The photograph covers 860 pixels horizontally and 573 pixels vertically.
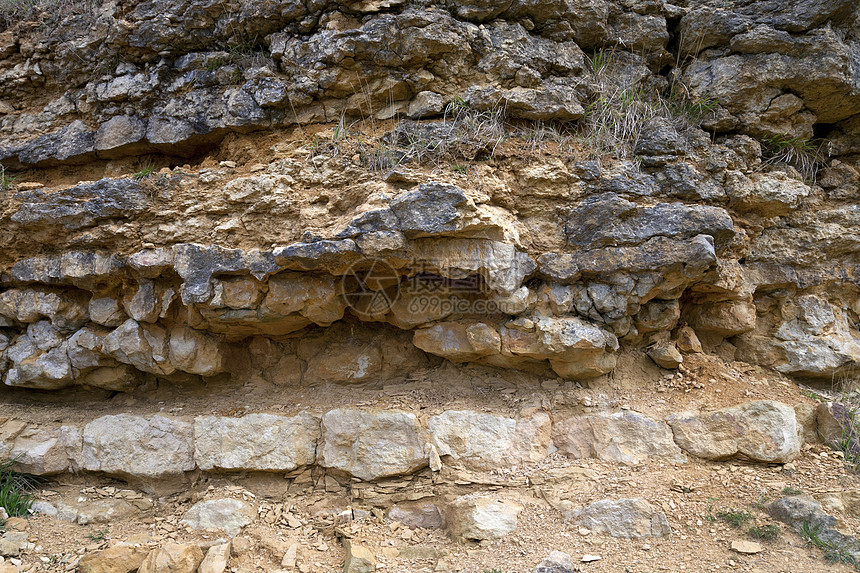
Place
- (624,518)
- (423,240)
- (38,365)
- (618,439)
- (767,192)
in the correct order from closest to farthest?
1. (624,518)
2. (423,240)
3. (618,439)
4. (767,192)
5. (38,365)

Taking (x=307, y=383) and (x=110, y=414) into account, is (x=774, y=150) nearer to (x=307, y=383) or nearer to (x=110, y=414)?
(x=307, y=383)

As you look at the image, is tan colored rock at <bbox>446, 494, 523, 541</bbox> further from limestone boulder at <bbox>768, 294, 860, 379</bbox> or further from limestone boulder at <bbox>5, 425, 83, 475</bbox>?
limestone boulder at <bbox>5, 425, 83, 475</bbox>

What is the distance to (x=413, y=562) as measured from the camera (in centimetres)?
320

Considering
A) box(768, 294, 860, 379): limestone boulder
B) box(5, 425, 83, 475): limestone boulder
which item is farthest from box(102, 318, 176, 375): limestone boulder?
box(768, 294, 860, 379): limestone boulder

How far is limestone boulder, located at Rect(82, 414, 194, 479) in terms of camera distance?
3.86 metres

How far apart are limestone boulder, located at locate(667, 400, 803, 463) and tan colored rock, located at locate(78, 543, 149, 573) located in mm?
3741

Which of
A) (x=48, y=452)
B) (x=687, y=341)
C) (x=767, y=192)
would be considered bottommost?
(x=48, y=452)

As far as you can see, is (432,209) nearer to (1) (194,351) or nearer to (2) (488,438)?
(2) (488,438)

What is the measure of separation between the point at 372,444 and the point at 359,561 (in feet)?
2.60

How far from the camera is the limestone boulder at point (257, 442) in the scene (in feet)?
12.3

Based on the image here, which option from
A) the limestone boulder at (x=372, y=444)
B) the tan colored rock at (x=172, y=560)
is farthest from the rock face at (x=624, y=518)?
the tan colored rock at (x=172, y=560)

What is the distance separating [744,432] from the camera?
3.56 metres

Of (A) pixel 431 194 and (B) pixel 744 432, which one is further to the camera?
(B) pixel 744 432

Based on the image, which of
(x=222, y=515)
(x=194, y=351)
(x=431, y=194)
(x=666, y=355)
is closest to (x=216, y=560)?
(x=222, y=515)
